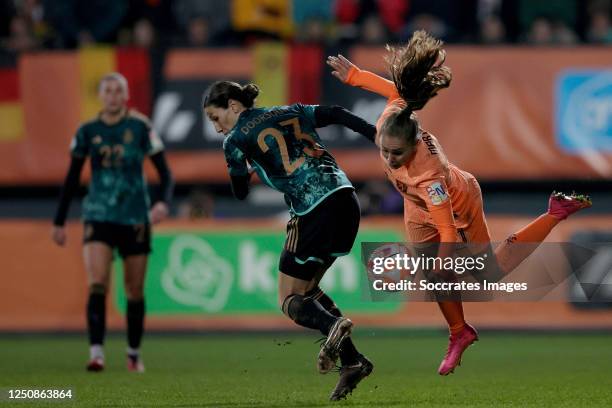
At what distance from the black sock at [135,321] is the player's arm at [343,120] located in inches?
132

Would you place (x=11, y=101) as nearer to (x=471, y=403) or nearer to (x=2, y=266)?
(x=2, y=266)

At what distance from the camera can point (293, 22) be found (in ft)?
52.5

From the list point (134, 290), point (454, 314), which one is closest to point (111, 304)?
point (134, 290)

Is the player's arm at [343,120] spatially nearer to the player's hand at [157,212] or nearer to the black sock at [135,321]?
the player's hand at [157,212]

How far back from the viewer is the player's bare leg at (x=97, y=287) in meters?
10.6

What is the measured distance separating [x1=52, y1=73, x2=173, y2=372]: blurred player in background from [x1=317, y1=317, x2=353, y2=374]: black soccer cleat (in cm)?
343

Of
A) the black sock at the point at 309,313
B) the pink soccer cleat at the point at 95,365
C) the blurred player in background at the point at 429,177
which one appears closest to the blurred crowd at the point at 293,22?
the pink soccer cleat at the point at 95,365

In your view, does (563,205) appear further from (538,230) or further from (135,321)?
(135,321)

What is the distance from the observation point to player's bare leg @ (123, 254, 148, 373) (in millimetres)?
10695

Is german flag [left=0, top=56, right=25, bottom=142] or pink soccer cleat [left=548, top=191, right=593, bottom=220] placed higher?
pink soccer cleat [left=548, top=191, right=593, bottom=220]

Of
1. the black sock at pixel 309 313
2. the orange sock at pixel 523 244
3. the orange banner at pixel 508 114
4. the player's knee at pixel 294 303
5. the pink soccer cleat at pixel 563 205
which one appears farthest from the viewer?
the orange banner at pixel 508 114

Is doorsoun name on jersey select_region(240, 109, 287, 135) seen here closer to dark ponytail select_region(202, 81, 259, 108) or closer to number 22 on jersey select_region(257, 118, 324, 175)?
number 22 on jersey select_region(257, 118, 324, 175)

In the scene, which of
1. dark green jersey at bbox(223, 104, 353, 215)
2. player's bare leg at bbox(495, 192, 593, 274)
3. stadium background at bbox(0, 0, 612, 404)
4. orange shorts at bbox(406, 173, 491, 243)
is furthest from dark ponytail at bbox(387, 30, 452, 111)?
stadium background at bbox(0, 0, 612, 404)

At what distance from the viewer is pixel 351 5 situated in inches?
651
